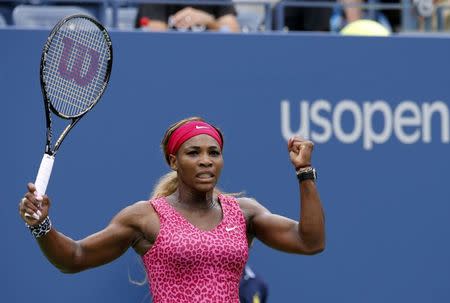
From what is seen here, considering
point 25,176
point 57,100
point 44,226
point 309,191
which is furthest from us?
point 25,176

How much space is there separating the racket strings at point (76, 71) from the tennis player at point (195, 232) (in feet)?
1.57

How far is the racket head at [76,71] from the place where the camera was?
4320 mm

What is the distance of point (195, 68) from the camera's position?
582 centimetres

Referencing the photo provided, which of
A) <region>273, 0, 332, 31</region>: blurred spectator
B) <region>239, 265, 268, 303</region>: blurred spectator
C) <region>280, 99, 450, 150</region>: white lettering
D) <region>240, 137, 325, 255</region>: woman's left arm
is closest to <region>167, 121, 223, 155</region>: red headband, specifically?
<region>240, 137, 325, 255</region>: woman's left arm

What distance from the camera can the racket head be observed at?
4.32m

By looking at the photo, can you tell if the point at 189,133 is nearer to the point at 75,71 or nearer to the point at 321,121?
the point at 75,71

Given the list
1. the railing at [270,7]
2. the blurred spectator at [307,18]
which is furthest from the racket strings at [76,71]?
the blurred spectator at [307,18]

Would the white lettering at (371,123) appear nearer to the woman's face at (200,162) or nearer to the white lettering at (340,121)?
the white lettering at (340,121)

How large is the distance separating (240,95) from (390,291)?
1370 millimetres

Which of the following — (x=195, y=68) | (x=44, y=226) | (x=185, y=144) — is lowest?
(x=44, y=226)

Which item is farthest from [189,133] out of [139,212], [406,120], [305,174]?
[406,120]

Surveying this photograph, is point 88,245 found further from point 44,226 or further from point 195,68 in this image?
point 195,68

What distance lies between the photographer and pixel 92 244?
13.3 ft

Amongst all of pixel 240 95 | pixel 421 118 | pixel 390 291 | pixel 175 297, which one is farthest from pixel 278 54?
pixel 175 297
